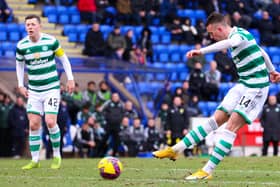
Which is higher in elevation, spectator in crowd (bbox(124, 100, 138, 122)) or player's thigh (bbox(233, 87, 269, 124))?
player's thigh (bbox(233, 87, 269, 124))

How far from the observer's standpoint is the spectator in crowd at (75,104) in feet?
84.6

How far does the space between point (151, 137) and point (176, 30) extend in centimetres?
742

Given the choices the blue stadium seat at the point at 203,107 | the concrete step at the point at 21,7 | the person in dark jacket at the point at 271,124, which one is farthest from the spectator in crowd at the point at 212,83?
the concrete step at the point at 21,7

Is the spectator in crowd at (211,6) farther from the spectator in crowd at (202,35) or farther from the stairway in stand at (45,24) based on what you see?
the stairway in stand at (45,24)

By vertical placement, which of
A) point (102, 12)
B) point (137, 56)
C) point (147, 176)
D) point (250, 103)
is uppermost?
point (250, 103)

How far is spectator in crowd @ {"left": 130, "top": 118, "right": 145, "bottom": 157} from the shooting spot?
84.4 feet

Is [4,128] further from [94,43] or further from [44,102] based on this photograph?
[44,102]

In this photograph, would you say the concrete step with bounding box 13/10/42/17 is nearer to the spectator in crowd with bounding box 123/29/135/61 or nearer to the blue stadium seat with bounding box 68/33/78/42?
the blue stadium seat with bounding box 68/33/78/42

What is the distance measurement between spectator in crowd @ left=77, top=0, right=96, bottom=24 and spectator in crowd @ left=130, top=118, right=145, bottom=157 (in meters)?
6.61

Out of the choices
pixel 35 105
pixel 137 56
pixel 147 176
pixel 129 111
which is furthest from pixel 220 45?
pixel 137 56

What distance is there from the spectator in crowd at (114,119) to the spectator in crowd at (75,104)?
34.0 inches

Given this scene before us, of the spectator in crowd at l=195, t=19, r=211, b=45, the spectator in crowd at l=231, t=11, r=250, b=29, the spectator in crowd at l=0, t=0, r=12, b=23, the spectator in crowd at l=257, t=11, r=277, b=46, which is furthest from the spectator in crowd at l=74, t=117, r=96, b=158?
the spectator in crowd at l=257, t=11, r=277, b=46

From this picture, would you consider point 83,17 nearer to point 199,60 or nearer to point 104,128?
point 199,60

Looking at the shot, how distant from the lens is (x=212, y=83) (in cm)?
2923
